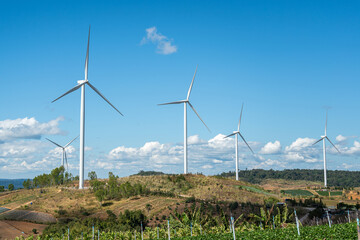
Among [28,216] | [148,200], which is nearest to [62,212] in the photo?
[28,216]

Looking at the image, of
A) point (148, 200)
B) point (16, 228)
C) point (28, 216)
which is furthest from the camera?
point (148, 200)

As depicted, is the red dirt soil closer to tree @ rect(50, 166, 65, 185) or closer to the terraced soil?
the terraced soil

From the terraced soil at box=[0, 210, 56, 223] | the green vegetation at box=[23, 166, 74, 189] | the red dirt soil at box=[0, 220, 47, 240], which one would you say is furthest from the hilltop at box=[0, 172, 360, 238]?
the green vegetation at box=[23, 166, 74, 189]

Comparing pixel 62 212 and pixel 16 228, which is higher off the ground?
pixel 62 212

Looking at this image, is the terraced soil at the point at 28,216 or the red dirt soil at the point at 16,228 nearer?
the red dirt soil at the point at 16,228

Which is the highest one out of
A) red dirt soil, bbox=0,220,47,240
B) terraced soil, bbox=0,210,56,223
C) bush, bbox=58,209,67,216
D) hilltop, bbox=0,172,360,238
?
hilltop, bbox=0,172,360,238

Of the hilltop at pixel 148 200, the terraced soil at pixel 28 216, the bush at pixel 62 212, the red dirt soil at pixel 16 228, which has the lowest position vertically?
the red dirt soil at pixel 16 228

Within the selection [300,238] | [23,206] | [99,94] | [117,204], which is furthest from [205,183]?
[300,238]

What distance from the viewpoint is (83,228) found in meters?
55.0

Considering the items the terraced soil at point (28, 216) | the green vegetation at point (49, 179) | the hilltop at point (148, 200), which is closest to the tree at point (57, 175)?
the green vegetation at point (49, 179)

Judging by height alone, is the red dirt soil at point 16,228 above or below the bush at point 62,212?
below

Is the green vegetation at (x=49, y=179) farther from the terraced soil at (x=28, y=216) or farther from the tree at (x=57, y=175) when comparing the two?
the terraced soil at (x=28, y=216)

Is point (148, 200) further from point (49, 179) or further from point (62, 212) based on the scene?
point (49, 179)

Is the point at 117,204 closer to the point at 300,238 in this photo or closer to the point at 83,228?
the point at 83,228
